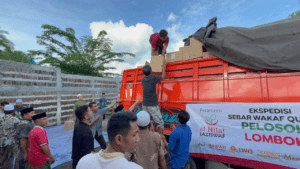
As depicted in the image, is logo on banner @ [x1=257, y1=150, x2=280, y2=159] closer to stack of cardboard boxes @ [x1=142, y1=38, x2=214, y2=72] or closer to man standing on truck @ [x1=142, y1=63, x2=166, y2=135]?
man standing on truck @ [x1=142, y1=63, x2=166, y2=135]

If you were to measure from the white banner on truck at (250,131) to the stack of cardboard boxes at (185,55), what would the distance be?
137 centimetres

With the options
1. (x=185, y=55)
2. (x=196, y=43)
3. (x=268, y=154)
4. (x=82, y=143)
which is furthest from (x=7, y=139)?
(x=268, y=154)

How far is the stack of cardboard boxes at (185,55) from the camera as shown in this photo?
3.69 m

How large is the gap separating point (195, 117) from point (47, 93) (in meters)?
8.82

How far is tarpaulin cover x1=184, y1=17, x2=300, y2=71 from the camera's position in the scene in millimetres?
2635

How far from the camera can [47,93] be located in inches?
326

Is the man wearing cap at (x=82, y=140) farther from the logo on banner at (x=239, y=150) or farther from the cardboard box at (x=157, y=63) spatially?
the logo on banner at (x=239, y=150)

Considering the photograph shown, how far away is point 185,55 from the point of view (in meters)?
3.92

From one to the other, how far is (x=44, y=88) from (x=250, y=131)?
9885mm

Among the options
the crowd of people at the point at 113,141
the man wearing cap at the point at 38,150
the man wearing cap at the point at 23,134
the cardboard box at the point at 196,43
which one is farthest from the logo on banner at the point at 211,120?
the man wearing cap at the point at 23,134

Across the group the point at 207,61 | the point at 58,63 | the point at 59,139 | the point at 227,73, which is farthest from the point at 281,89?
the point at 58,63

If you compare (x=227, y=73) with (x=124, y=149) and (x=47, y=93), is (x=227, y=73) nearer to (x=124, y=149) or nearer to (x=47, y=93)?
(x=124, y=149)

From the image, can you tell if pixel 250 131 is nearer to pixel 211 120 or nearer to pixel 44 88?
pixel 211 120

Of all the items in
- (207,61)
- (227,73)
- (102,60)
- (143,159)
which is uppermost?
(102,60)
